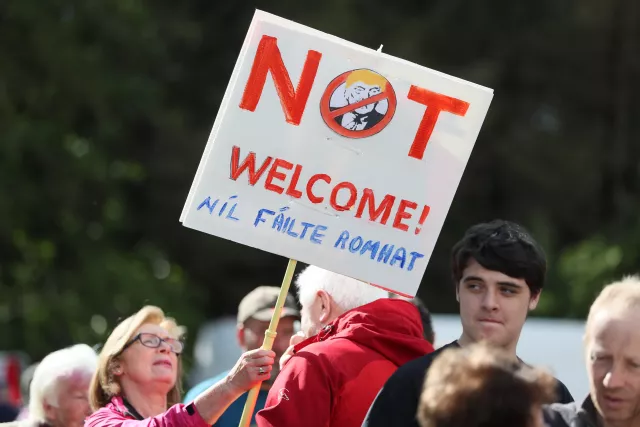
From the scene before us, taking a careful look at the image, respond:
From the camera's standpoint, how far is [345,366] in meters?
4.29

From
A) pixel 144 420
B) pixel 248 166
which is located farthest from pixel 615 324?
pixel 144 420

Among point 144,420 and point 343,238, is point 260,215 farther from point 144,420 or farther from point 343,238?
point 144,420

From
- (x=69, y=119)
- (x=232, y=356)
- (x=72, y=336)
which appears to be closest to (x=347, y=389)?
(x=232, y=356)

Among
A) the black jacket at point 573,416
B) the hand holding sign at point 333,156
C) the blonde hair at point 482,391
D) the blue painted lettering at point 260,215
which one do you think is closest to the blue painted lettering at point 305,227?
the hand holding sign at point 333,156

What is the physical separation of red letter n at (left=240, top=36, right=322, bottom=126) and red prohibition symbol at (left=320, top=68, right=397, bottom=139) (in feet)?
0.24

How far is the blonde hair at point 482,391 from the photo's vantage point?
3.08m

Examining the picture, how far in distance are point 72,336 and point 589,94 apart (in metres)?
11.2

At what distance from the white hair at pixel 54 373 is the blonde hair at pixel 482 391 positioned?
2.41 m

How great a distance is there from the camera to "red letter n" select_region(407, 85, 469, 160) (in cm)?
451

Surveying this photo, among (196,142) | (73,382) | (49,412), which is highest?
(196,142)

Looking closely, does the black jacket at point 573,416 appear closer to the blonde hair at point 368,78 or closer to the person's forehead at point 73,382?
the blonde hair at point 368,78

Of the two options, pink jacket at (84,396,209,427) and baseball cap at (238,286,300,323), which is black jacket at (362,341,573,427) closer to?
pink jacket at (84,396,209,427)

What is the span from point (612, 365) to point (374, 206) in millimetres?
1152

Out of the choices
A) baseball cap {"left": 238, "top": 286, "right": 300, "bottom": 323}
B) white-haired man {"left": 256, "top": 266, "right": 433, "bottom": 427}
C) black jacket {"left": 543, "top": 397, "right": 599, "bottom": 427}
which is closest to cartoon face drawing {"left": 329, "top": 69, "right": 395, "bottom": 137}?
white-haired man {"left": 256, "top": 266, "right": 433, "bottom": 427}
